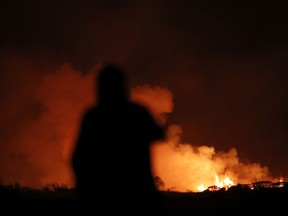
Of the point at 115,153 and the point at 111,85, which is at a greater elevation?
the point at 111,85

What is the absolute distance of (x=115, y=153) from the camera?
3.73 metres

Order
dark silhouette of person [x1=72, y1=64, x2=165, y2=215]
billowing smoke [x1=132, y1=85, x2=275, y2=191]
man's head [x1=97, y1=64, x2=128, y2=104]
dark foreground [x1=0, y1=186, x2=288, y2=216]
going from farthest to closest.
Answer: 1. billowing smoke [x1=132, y1=85, x2=275, y2=191]
2. dark foreground [x1=0, y1=186, x2=288, y2=216]
3. man's head [x1=97, y1=64, x2=128, y2=104]
4. dark silhouette of person [x1=72, y1=64, x2=165, y2=215]

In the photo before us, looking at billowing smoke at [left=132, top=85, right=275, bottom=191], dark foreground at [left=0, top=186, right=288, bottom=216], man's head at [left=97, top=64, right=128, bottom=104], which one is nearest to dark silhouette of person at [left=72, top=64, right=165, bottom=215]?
man's head at [left=97, top=64, right=128, bottom=104]

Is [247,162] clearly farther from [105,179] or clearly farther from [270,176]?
[105,179]

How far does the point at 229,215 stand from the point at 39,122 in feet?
54.4

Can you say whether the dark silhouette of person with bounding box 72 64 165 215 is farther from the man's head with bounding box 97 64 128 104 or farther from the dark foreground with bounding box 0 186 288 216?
the dark foreground with bounding box 0 186 288 216

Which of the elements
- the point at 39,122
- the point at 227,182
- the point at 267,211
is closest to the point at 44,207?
the point at 267,211

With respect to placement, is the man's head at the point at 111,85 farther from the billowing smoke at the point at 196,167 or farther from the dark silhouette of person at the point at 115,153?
the billowing smoke at the point at 196,167

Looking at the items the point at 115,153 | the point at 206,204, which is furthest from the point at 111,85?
the point at 206,204

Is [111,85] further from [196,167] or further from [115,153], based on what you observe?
[196,167]

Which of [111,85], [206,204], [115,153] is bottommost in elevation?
[115,153]

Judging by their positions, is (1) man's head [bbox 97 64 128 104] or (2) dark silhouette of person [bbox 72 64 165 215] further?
(1) man's head [bbox 97 64 128 104]

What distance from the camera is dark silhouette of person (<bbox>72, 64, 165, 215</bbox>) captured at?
3650mm

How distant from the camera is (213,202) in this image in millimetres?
9320
